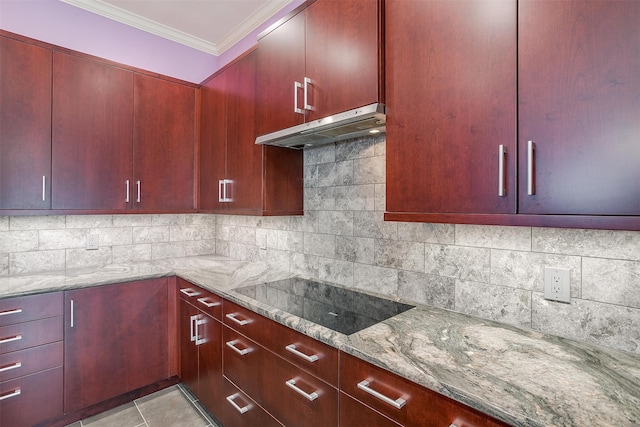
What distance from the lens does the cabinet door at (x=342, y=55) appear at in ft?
4.76

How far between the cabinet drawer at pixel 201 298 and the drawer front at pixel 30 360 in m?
0.75

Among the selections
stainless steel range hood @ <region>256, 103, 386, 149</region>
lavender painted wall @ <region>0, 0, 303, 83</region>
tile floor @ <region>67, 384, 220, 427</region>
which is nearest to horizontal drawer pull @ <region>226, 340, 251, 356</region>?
tile floor @ <region>67, 384, 220, 427</region>

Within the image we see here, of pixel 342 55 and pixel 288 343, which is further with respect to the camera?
pixel 342 55

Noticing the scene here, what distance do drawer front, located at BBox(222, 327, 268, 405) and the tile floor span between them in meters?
0.53

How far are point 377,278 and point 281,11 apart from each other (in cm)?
218

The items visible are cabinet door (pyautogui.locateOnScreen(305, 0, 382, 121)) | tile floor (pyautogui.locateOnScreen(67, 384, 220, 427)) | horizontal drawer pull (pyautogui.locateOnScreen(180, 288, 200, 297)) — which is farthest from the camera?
horizontal drawer pull (pyautogui.locateOnScreen(180, 288, 200, 297))

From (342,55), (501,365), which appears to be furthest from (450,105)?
(501,365)

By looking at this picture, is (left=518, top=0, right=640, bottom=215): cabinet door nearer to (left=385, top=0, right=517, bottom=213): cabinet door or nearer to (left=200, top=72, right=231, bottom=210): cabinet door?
(left=385, top=0, right=517, bottom=213): cabinet door

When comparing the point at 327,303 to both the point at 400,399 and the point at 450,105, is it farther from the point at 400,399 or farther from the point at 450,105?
the point at 450,105

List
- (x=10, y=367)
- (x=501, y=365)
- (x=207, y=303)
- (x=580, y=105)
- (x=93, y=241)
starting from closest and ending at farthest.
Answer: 1. (x=580, y=105)
2. (x=501, y=365)
3. (x=10, y=367)
4. (x=207, y=303)
5. (x=93, y=241)

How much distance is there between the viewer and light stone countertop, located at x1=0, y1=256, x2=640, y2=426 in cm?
83

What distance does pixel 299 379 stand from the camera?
1400 mm

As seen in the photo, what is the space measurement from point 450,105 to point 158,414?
253cm

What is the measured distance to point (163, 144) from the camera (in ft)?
8.80
